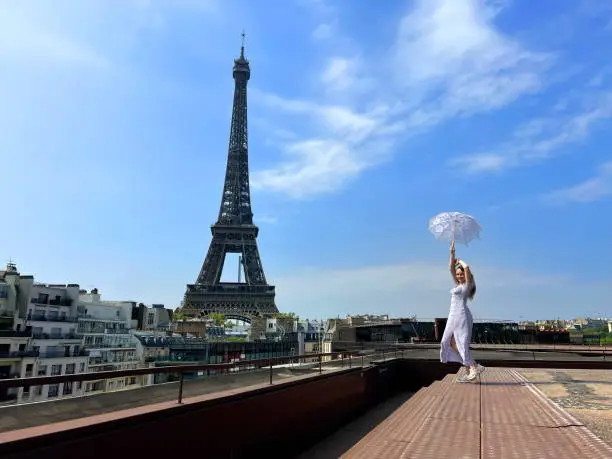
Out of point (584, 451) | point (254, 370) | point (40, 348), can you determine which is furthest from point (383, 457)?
point (40, 348)

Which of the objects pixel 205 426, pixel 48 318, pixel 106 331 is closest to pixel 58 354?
pixel 48 318

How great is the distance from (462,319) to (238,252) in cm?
9027

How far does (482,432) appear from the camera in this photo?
552 cm

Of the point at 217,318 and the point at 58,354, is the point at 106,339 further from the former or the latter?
the point at 217,318

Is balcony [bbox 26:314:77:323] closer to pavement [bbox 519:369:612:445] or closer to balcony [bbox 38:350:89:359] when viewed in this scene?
balcony [bbox 38:350:89:359]

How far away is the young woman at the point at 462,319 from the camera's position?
10086 mm

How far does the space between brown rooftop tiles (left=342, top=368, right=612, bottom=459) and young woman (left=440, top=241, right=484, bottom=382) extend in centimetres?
183

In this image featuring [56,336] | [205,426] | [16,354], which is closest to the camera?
[205,426]

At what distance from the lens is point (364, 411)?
12078 millimetres

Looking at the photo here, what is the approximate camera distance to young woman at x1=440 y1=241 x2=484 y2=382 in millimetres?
10086

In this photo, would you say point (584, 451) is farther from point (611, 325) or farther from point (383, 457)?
point (611, 325)

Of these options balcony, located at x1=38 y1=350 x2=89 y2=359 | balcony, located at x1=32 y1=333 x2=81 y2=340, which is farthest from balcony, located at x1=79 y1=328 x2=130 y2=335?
balcony, located at x1=38 y1=350 x2=89 y2=359

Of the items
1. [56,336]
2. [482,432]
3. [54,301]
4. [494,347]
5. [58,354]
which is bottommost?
[58,354]

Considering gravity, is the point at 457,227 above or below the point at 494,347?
above
